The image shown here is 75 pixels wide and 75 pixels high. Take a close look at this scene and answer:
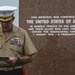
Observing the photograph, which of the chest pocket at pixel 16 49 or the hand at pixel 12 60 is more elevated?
the chest pocket at pixel 16 49

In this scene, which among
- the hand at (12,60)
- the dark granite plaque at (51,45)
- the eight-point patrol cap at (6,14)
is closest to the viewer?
the hand at (12,60)

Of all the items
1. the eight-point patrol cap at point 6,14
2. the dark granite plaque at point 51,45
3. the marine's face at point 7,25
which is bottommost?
the dark granite plaque at point 51,45

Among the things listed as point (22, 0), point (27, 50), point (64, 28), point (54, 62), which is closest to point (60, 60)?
point (54, 62)

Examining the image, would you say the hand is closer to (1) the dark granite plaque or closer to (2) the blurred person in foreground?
(2) the blurred person in foreground

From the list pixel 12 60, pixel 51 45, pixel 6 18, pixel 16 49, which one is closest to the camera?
pixel 12 60

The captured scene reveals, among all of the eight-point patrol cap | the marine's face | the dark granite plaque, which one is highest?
the eight-point patrol cap

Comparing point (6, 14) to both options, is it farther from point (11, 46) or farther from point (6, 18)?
point (11, 46)

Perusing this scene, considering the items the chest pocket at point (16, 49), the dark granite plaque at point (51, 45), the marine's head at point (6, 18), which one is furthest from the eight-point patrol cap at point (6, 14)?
the dark granite plaque at point (51, 45)

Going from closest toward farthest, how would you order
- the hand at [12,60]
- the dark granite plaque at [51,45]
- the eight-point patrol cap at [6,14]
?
the hand at [12,60]
the eight-point patrol cap at [6,14]
the dark granite plaque at [51,45]

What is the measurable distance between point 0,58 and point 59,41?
84.4 inches

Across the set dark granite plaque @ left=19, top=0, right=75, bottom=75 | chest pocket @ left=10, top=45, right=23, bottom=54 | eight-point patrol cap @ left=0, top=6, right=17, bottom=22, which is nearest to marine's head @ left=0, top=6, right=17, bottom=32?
eight-point patrol cap @ left=0, top=6, right=17, bottom=22

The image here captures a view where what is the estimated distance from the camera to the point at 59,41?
6633 millimetres

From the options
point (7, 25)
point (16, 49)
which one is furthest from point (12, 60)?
point (7, 25)

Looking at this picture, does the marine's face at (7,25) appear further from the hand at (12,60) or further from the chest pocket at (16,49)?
the hand at (12,60)
